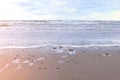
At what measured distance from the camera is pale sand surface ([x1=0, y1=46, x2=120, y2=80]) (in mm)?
7418

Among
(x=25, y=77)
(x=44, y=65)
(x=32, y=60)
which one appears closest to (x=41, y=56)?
(x=32, y=60)

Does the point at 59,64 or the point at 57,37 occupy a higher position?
the point at 59,64

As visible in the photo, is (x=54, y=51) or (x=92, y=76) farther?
(x=54, y=51)

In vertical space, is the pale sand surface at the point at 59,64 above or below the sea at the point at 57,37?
above

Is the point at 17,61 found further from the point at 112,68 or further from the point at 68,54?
the point at 112,68

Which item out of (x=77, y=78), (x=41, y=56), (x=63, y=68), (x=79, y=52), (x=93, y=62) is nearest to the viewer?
(x=77, y=78)

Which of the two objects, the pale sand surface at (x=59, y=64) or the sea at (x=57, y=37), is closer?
the pale sand surface at (x=59, y=64)

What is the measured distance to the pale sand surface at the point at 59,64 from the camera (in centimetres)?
742

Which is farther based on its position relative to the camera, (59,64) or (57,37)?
(57,37)

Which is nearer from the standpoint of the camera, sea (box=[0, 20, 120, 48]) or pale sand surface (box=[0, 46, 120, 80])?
pale sand surface (box=[0, 46, 120, 80])

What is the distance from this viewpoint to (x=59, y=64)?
28.7 ft

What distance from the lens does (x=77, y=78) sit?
282 inches

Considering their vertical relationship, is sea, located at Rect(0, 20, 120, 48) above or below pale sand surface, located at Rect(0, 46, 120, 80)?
below

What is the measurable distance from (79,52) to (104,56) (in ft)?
4.07
